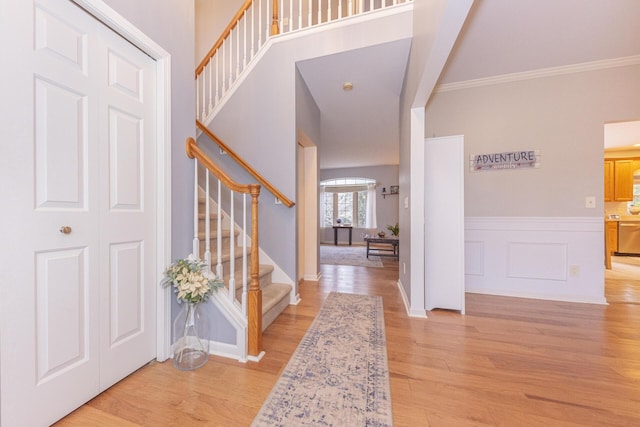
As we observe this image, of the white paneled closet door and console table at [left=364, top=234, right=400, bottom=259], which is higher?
the white paneled closet door

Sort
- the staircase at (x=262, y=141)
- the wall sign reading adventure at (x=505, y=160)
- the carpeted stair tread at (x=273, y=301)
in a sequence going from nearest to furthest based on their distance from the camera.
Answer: the carpeted stair tread at (x=273, y=301) < the staircase at (x=262, y=141) < the wall sign reading adventure at (x=505, y=160)

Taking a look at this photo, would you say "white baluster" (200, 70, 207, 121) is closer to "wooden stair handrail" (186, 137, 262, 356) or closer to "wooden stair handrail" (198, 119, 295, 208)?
"wooden stair handrail" (198, 119, 295, 208)

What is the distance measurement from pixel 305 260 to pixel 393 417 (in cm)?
236

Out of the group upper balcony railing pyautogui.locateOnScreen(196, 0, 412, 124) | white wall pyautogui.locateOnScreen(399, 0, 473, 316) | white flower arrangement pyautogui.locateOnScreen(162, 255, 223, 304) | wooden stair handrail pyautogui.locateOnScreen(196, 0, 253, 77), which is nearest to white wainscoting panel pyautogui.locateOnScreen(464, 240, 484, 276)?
white wall pyautogui.locateOnScreen(399, 0, 473, 316)

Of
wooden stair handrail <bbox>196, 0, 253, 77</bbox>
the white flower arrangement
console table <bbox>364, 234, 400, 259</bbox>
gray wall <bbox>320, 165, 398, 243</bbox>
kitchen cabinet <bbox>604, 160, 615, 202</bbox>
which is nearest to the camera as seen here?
the white flower arrangement

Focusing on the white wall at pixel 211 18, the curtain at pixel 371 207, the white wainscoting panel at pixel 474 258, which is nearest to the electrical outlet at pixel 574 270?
the white wainscoting panel at pixel 474 258

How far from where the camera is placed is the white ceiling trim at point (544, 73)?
235 centimetres

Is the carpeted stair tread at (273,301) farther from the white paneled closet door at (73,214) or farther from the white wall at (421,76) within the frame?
the white wall at (421,76)

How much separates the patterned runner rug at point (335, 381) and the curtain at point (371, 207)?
5.65 m

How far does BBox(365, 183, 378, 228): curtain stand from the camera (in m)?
7.45

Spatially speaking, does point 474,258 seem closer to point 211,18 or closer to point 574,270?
point 574,270

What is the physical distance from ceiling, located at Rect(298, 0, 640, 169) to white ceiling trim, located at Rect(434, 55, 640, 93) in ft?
0.18

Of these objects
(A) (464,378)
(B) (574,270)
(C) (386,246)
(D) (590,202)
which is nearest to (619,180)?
(D) (590,202)

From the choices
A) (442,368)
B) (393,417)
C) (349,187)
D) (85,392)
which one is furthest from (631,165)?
(85,392)
